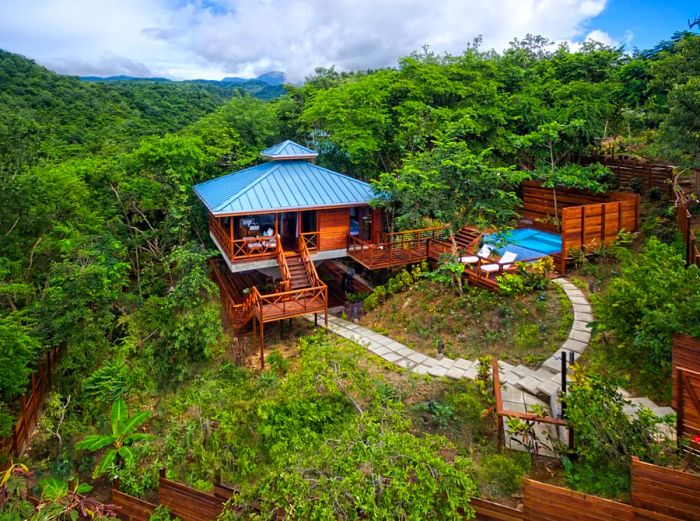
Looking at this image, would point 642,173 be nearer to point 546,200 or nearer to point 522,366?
point 546,200

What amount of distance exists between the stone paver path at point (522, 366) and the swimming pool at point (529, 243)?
9.49 ft

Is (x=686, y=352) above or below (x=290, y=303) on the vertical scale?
above

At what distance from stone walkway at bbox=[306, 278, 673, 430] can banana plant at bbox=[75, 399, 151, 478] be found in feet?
17.5

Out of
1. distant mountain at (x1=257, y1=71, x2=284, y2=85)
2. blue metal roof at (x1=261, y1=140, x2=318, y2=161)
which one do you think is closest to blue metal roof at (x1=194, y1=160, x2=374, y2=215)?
blue metal roof at (x1=261, y1=140, x2=318, y2=161)

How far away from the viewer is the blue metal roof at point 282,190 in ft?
49.2

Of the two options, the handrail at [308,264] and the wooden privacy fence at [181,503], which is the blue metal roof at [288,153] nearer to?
the handrail at [308,264]

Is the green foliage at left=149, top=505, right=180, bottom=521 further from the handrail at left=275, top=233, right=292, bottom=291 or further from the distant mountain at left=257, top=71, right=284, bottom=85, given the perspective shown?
the distant mountain at left=257, top=71, right=284, bottom=85

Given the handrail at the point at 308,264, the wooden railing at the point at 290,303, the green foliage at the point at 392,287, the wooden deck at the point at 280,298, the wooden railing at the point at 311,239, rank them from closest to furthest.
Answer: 1. the wooden railing at the point at 290,303
2. the wooden deck at the point at 280,298
3. the handrail at the point at 308,264
4. the green foliage at the point at 392,287
5. the wooden railing at the point at 311,239

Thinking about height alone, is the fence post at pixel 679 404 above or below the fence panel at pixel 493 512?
above

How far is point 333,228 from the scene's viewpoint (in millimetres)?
16656

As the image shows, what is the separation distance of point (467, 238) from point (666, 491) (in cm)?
1263

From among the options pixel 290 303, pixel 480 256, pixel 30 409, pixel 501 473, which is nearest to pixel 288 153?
pixel 290 303

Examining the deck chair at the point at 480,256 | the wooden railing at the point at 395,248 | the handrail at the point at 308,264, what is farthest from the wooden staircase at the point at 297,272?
the deck chair at the point at 480,256

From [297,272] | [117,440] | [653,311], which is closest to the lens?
[653,311]
